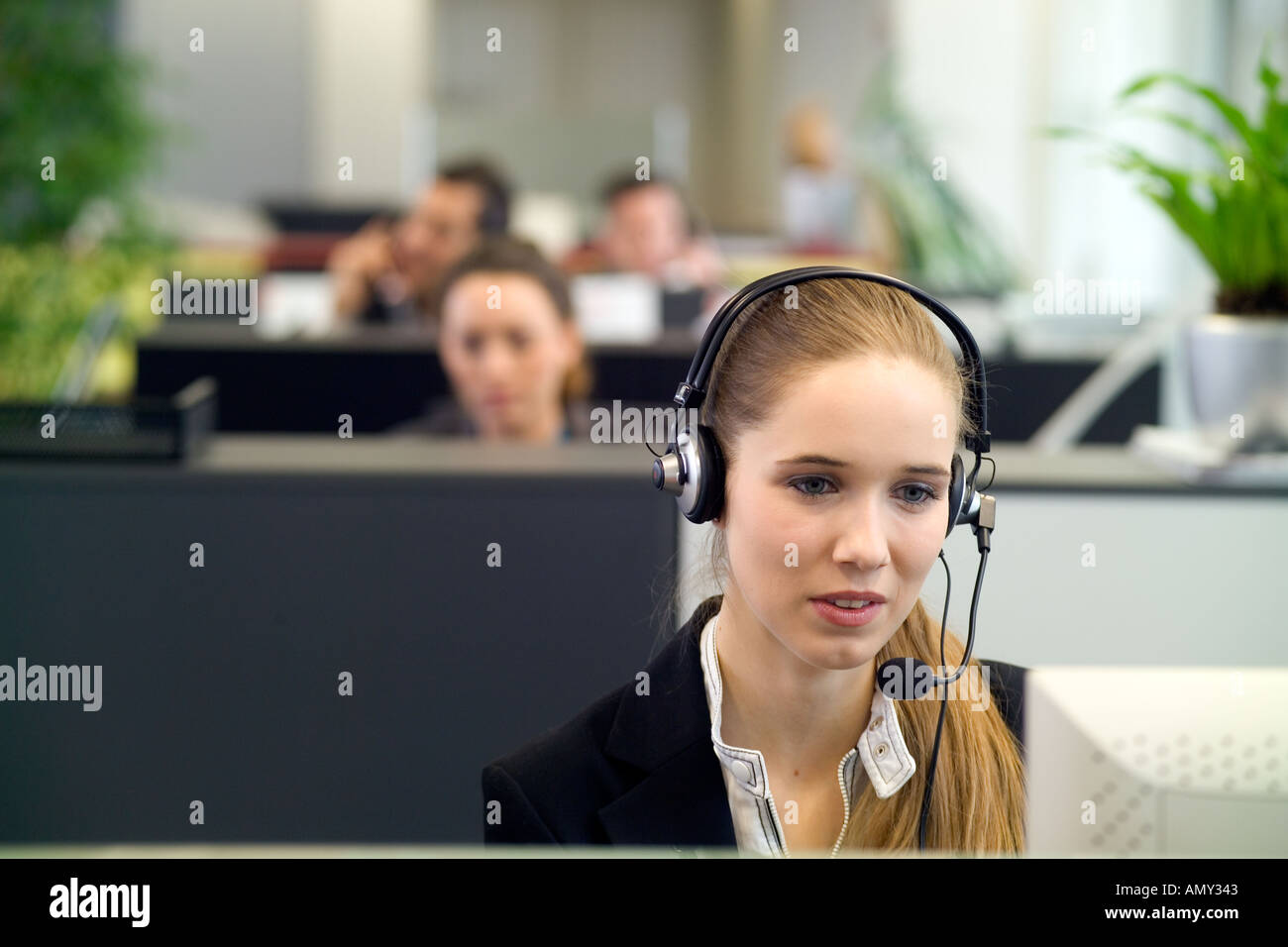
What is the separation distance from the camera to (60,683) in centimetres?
67

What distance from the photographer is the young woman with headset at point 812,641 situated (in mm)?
502

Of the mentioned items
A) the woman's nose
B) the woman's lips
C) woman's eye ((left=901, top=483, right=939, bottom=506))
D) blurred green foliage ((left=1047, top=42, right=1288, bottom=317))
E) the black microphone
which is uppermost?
blurred green foliage ((left=1047, top=42, right=1288, bottom=317))

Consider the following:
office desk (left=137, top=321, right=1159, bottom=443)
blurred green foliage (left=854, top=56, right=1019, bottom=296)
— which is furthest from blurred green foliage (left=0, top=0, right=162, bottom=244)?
blurred green foliage (left=854, top=56, right=1019, bottom=296)

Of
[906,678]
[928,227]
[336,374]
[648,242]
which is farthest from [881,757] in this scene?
[928,227]

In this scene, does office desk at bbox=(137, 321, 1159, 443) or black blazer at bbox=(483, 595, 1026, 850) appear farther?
office desk at bbox=(137, 321, 1159, 443)

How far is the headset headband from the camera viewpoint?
51cm

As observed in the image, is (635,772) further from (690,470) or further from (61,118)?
(61,118)

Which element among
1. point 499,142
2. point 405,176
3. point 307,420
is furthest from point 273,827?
point 405,176

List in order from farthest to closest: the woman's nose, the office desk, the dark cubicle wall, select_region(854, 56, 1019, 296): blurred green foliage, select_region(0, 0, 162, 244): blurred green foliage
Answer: select_region(854, 56, 1019, 296): blurred green foliage < select_region(0, 0, 162, 244): blurred green foliage < the office desk < the dark cubicle wall < the woman's nose

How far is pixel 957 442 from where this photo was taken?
1.67ft

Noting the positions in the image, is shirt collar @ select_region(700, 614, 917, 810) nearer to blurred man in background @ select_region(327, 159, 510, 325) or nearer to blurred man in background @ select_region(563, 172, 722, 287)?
blurred man in background @ select_region(327, 159, 510, 325)

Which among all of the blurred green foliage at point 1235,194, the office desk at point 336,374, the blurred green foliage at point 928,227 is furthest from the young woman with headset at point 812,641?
the blurred green foliage at point 928,227

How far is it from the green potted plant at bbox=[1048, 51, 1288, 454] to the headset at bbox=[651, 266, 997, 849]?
0.60 m

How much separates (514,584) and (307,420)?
6.22 ft
